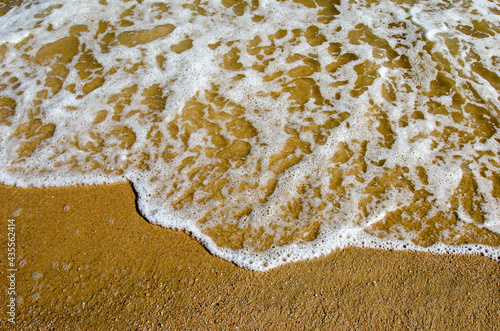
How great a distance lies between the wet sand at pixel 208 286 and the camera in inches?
90.0

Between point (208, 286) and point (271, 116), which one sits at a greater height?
point (271, 116)

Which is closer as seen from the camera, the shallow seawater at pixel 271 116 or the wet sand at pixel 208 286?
the wet sand at pixel 208 286

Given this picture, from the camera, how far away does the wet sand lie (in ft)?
7.50

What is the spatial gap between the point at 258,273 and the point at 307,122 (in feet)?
5.62

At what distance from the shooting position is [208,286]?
2.44 metres

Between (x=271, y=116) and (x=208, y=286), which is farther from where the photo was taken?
(x=271, y=116)

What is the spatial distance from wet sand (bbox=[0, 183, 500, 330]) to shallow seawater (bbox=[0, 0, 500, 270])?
157mm

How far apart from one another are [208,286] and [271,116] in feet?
6.20

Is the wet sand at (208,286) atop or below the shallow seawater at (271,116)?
below

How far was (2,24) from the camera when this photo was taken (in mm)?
4996

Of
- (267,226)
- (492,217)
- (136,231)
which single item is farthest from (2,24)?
(492,217)

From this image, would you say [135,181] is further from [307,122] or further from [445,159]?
[445,159]

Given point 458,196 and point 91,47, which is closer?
point 458,196

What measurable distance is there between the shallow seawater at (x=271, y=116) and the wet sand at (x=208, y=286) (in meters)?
0.16
